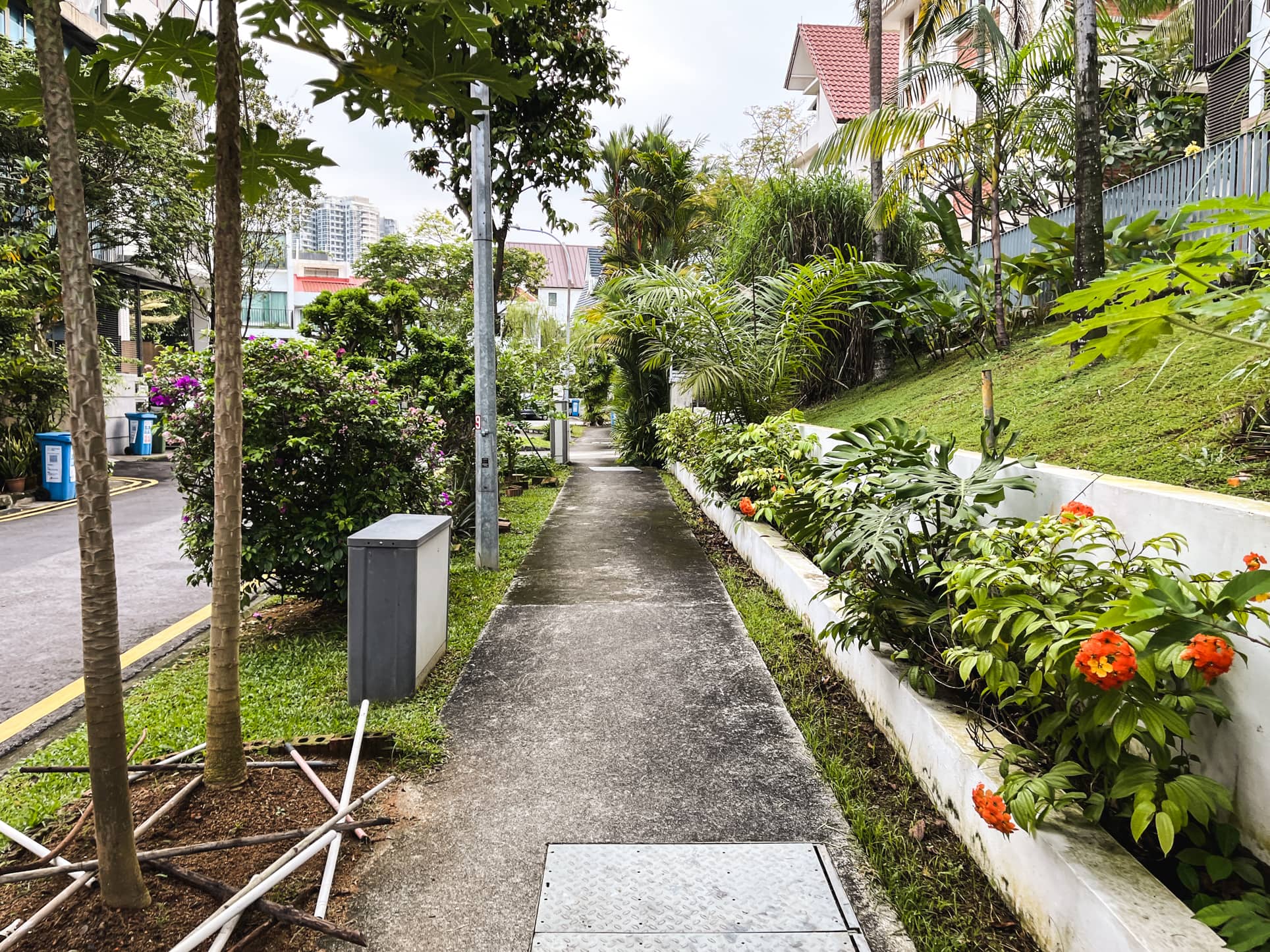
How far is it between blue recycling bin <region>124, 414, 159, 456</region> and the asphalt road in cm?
1149

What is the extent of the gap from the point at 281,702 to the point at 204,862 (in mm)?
1744

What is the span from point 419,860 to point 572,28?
8109 millimetres

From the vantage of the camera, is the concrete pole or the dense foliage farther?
the dense foliage

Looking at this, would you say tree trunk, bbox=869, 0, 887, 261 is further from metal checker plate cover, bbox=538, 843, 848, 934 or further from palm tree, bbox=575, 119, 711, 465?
metal checker plate cover, bbox=538, 843, 848, 934

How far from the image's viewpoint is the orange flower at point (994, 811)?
2291mm

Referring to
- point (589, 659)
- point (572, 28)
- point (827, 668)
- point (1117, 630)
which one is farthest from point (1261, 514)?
point (572, 28)

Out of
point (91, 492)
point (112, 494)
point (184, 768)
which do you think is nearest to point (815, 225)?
point (184, 768)

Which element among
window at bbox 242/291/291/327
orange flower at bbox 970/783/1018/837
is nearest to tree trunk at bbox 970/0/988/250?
orange flower at bbox 970/783/1018/837

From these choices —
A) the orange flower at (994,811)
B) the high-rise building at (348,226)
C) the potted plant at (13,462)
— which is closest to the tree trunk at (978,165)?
the orange flower at (994,811)

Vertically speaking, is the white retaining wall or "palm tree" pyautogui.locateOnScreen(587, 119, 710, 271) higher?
"palm tree" pyautogui.locateOnScreen(587, 119, 710, 271)

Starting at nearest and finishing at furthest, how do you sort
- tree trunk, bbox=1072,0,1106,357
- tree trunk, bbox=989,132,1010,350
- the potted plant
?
1. tree trunk, bbox=1072,0,1106,357
2. tree trunk, bbox=989,132,1010,350
3. the potted plant

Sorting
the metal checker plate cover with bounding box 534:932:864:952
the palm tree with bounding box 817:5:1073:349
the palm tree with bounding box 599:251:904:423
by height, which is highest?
the palm tree with bounding box 817:5:1073:349

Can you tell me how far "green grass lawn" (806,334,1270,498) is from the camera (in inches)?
145

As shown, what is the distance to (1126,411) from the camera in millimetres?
4742
